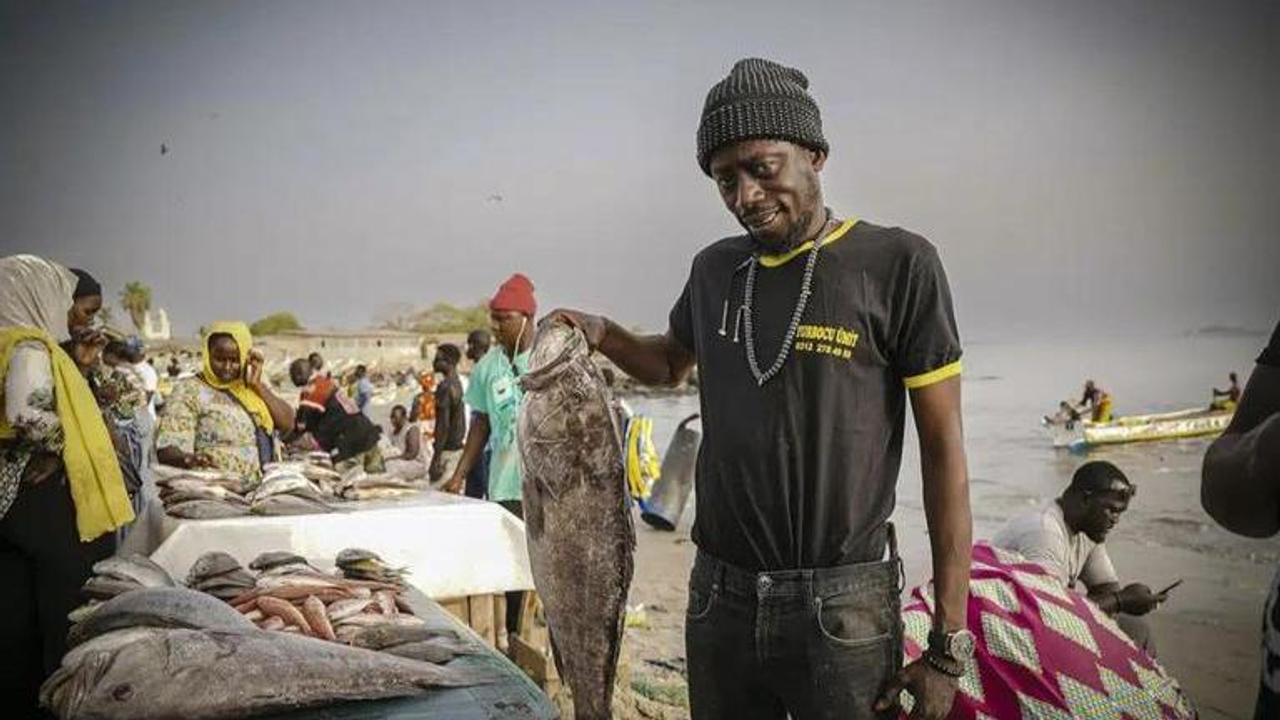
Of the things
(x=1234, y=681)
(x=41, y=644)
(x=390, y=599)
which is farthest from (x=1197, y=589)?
(x=41, y=644)

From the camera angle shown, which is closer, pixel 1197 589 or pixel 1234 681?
pixel 1234 681

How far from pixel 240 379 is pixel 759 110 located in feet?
16.6

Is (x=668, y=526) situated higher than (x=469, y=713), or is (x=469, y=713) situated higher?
(x=469, y=713)

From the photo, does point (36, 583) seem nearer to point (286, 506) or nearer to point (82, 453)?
point (82, 453)

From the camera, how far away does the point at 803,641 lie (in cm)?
211

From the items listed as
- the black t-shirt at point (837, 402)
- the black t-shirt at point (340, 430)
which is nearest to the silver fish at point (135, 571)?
the black t-shirt at point (837, 402)

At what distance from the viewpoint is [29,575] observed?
421cm

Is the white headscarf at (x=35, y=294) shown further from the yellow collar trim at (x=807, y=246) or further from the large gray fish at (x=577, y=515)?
the yellow collar trim at (x=807, y=246)

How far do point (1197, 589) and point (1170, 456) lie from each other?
53.8 ft

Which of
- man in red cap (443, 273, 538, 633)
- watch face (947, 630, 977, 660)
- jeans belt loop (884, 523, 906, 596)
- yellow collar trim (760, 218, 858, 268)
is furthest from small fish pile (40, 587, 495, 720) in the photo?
man in red cap (443, 273, 538, 633)

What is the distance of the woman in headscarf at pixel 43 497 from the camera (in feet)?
13.6

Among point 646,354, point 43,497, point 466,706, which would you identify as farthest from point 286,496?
point 646,354

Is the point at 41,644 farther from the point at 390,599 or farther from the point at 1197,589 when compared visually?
the point at 1197,589

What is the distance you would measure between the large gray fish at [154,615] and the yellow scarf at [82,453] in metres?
1.76
